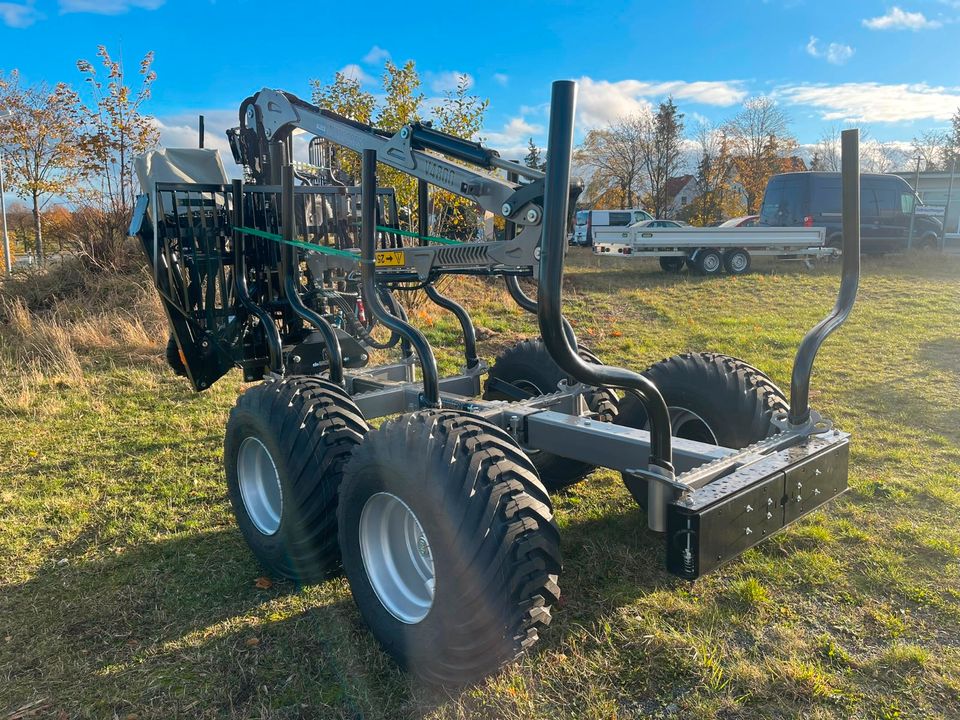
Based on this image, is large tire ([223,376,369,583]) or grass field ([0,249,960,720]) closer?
grass field ([0,249,960,720])

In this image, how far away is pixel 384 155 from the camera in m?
4.00

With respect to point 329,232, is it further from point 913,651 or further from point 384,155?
point 913,651

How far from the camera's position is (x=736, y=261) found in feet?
61.5

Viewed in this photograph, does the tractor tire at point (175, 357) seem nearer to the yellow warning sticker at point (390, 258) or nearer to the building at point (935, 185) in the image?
the yellow warning sticker at point (390, 258)

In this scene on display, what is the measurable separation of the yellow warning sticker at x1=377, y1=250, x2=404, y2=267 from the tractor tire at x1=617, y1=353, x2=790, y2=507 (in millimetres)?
1522

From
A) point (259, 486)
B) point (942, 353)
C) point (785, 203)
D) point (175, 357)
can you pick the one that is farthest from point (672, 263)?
point (259, 486)

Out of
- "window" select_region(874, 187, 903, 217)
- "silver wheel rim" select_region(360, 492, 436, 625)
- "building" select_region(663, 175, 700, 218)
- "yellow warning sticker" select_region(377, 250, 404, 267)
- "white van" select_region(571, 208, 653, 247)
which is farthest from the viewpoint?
"building" select_region(663, 175, 700, 218)

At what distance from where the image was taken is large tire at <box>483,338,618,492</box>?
454cm

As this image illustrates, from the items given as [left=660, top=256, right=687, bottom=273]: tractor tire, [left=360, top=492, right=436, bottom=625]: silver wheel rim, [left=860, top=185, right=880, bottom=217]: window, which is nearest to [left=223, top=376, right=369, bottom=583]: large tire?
[left=360, top=492, right=436, bottom=625]: silver wheel rim

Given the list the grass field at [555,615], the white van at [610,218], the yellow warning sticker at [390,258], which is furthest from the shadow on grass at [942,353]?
the white van at [610,218]

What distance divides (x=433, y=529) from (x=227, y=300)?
3.42m

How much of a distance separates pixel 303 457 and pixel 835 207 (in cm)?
2037

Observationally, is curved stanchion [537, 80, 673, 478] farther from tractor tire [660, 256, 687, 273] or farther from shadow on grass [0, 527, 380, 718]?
tractor tire [660, 256, 687, 273]

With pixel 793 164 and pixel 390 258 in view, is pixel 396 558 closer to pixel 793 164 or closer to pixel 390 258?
pixel 390 258
